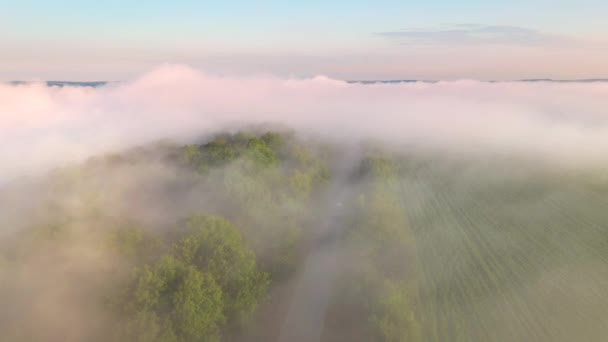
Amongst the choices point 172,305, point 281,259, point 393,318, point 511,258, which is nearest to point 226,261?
point 172,305

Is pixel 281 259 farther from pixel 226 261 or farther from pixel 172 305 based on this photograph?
pixel 172 305

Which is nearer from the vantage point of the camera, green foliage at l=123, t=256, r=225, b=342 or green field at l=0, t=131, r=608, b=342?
green foliage at l=123, t=256, r=225, b=342

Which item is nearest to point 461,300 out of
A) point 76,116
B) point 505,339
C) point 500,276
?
point 505,339

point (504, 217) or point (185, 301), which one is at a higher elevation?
point (185, 301)

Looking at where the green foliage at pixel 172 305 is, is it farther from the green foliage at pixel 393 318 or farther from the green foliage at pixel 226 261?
the green foliage at pixel 393 318

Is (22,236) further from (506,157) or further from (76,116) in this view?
(76,116)

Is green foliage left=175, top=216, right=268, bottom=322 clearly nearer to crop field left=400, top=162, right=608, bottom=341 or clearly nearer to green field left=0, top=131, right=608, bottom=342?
green field left=0, top=131, right=608, bottom=342

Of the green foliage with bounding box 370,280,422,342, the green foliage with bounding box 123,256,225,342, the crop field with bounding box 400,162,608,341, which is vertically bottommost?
the crop field with bounding box 400,162,608,341

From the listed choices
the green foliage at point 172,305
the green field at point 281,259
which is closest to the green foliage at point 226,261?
the green field at point 281,259

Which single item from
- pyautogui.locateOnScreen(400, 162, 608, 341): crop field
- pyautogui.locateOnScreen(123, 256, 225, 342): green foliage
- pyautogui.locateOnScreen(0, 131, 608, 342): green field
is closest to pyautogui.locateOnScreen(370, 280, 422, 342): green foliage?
pyautogui.locateOnScreen(0, 131, 608, 342): green field
